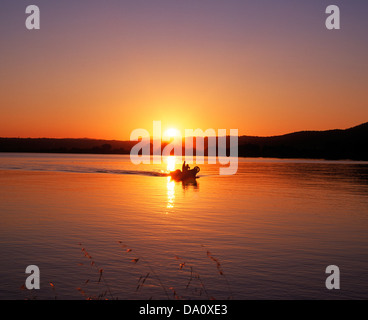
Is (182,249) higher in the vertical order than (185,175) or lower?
lower

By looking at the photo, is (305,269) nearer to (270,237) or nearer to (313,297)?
(313,297)

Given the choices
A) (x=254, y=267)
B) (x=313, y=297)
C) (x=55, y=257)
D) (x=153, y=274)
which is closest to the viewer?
(x=313, y=297)

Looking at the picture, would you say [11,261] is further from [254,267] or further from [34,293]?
[254,267]

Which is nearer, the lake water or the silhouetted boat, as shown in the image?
the lake water

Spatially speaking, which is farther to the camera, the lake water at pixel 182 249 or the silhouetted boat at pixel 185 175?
the silhouetted boat at pixel 185 175

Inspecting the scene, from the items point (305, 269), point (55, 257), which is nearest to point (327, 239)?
point (305, 269)

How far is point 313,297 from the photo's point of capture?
41.5 ft

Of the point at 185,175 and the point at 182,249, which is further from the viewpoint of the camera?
the point at 185,175

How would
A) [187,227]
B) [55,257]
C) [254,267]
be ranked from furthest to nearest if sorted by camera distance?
[187,227]
[55,257]
[254,267]

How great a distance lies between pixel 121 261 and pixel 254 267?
5367 millimetres

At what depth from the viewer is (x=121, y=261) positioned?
1648cm

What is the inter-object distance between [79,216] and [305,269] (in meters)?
17.4
